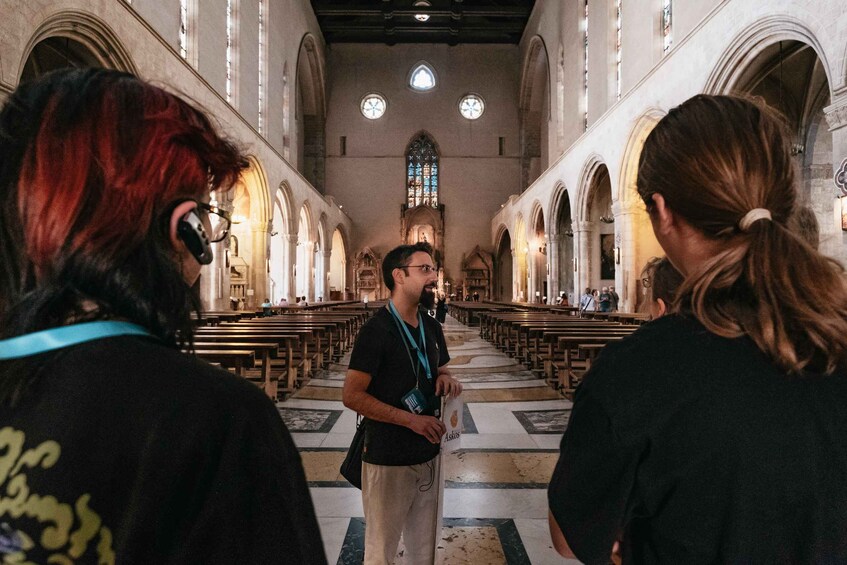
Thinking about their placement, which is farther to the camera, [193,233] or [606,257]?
[606,257]

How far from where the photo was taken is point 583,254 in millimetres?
16938

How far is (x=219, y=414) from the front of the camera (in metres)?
0.60

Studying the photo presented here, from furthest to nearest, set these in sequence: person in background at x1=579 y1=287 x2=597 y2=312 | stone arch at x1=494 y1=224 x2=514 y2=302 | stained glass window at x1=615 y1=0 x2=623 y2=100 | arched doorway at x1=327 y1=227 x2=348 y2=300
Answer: stone arch at x1=494 y1=224 x2=514 y2=302
arched doorway at x1=327 y1=227 x2=348 y2=300
stained glass window at x1=615 y1=0 x2=623 y2=100
person in background at x1=579 y1=287 x2=597 y2=312

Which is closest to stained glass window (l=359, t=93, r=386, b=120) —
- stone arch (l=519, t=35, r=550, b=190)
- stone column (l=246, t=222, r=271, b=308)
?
stone arch (l=519, t=35, r=550, b=190)

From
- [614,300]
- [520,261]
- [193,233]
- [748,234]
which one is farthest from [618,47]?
[193,233]

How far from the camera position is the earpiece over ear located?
2.29ft

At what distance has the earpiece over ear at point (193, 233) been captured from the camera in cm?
70

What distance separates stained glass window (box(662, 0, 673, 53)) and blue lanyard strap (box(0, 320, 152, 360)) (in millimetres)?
14400

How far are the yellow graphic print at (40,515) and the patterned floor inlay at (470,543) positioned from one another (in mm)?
2295

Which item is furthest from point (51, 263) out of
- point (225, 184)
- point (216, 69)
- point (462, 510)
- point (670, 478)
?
point (216, 69)

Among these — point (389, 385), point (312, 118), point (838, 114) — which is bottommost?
point (389, 385)

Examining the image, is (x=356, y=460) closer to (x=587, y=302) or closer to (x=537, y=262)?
(x=587, y=302)

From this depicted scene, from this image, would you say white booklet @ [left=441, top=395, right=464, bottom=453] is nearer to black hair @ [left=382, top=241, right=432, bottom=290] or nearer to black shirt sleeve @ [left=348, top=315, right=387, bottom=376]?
black shirt sleeve @ [left=348, top=315, right=387, bottom=376]

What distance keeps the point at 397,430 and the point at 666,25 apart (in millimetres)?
13891
